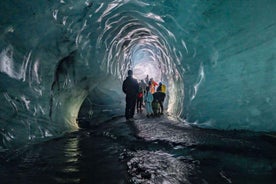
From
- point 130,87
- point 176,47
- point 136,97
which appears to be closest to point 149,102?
point 136,97

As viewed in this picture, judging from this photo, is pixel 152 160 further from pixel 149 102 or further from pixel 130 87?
pixel 149 102

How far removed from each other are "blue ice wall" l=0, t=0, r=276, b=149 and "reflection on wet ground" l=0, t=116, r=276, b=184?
74 centimetres

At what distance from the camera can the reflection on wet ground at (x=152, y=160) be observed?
10.8 ft

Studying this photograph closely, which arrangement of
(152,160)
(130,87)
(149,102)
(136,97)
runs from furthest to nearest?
(149,102) → (136,97) → (130,87) → (152,160)

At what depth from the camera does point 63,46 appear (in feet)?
24.5

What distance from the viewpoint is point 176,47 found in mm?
9586

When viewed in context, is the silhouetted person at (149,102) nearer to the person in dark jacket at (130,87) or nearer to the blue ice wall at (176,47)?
the person in dark jacket at (130,87)

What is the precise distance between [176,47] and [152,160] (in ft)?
20.8

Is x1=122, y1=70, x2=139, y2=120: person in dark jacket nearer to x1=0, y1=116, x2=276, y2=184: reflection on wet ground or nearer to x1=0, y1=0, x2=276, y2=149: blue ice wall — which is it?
x1=0, y1=0, x2=276, y2=149: blue ice wall

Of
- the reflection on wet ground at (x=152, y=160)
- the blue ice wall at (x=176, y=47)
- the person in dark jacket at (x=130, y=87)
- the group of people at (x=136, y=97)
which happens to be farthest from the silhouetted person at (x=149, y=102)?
the reflection on wet ground at (x=152, y=160)

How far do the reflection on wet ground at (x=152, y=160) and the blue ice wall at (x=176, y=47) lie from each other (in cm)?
74

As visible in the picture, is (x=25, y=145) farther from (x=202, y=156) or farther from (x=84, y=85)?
(x=84, y=85)

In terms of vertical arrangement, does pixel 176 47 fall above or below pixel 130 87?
above

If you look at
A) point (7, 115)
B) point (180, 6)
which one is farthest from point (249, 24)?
point (7, 115)
